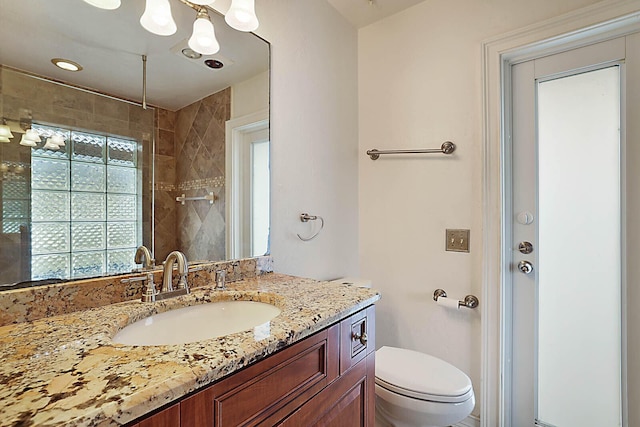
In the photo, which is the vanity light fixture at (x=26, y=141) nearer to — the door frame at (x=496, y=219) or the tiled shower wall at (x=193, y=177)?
the tiled shower wall at (x=193, y=177)

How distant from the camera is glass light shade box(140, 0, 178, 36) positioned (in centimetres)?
105

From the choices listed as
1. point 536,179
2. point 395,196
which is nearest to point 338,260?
point 395,196

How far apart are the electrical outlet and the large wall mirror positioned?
39.0 inches

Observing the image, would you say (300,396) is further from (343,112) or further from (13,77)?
(343,112)

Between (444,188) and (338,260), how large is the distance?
0.72m

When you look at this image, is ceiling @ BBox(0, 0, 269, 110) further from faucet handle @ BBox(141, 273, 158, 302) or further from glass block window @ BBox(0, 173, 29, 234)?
faucet handle @ BBox(141, 273, 158, 302)

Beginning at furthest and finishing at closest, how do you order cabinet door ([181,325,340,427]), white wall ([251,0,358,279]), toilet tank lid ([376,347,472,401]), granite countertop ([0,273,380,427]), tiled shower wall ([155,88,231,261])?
white wall ([251,0,358,279]) < toilet tank lid ([376,347,472,401]) < tiled shower wall ([155,88,231,261]) < cabinet door ([181,325,340,427]) < granite countertop ([0,273,380,427])

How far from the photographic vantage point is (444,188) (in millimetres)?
1745

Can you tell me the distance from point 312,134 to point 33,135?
1140 mm

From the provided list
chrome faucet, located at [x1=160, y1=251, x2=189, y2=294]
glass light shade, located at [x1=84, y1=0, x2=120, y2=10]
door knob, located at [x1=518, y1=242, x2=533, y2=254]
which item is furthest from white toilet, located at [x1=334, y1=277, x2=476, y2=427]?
glass light shade, located at [x1=84, y1=0, x2=120, y2=10]

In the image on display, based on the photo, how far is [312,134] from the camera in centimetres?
171

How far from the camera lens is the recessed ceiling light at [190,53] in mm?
1182

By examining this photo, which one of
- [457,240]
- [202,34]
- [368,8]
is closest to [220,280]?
[202,34]

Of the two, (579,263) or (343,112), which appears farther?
(343,112)
